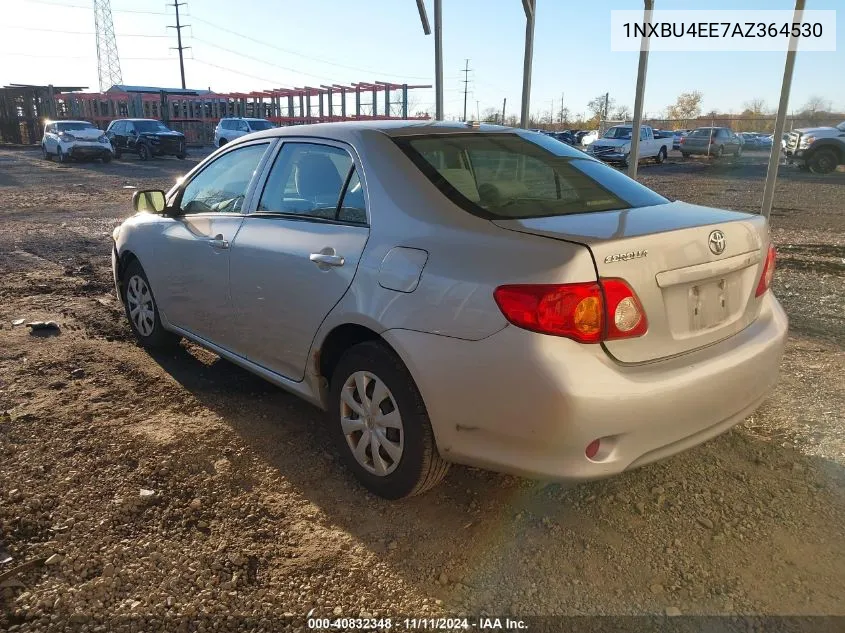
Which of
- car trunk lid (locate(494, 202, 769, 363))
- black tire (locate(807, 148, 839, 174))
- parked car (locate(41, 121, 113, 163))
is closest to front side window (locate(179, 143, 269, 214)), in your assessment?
car trunk lid (locate(494, 202, 769, 363))

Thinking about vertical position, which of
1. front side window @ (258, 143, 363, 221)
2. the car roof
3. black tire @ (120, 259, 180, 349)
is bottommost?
black tire @ (120, 259, 180, 349)

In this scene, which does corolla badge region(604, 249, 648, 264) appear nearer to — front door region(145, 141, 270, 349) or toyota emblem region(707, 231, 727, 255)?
toyota emblem region(707, 231, 727, 255)

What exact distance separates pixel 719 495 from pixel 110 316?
505cm

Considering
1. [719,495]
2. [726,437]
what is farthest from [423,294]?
[726,437]

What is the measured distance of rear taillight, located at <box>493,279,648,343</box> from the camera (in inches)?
86.6

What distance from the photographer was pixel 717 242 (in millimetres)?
2523

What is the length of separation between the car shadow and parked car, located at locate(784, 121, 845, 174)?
20.9 m

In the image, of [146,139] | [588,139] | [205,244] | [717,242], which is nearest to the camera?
[717,242]

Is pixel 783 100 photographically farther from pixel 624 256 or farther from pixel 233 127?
pixel 233 127

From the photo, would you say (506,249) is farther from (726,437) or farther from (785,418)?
(785,418)

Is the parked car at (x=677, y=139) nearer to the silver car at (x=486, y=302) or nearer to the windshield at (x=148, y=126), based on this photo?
the windshield at (x=148, y=126)

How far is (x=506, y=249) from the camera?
7.68 feet

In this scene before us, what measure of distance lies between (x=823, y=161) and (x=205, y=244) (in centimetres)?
2238

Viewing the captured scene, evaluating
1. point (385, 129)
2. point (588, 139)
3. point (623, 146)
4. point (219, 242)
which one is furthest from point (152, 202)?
point (588, 139)
